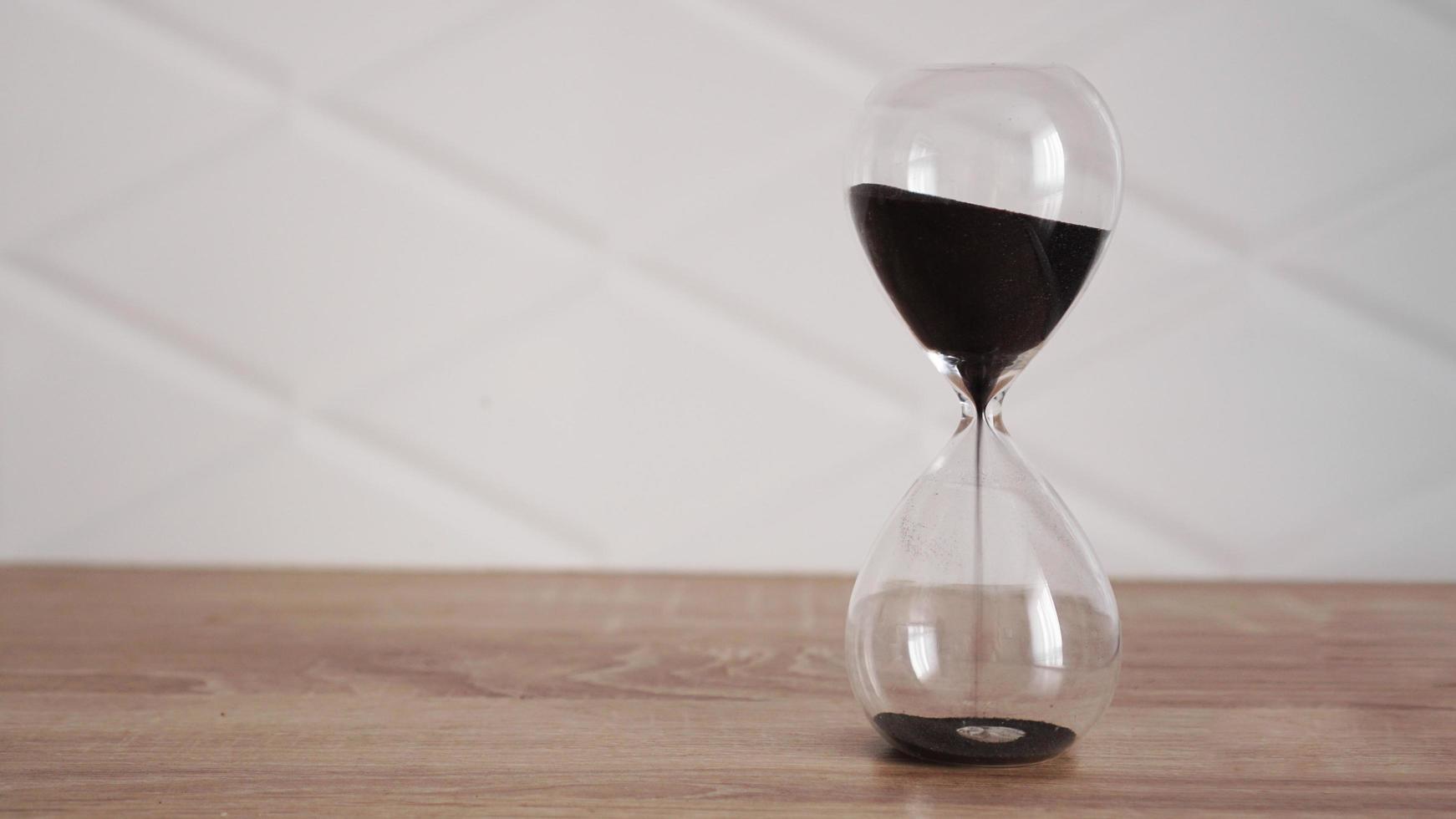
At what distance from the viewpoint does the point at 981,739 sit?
1.52 ft

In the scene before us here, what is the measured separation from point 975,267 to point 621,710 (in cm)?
26

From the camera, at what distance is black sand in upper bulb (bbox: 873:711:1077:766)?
46 centimetres

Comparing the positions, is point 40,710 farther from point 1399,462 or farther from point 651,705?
point 1399,462

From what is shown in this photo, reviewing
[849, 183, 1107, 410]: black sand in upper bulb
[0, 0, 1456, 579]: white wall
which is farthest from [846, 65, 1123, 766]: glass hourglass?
[0, 0, 1456, 579]: white wall

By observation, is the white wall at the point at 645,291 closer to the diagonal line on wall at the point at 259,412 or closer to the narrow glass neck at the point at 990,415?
the diagonal line on wall at the point at 259,412

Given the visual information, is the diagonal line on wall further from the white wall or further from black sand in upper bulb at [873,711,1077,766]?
black sand in upper bulb at [873,711,1077,766]

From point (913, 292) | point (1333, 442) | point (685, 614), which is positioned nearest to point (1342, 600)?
point (1333, 442)

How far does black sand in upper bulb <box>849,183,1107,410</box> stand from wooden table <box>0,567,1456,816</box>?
165mm

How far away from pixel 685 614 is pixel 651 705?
23cm

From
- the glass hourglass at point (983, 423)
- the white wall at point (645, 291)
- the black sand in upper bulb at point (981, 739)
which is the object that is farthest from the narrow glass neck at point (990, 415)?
the white wall at point (645, 291)

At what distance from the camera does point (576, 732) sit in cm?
53

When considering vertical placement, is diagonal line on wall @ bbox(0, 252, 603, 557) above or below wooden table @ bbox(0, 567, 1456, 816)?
above

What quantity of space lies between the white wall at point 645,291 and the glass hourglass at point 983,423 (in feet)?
1.56

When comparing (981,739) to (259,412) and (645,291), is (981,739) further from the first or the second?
(259,412)
